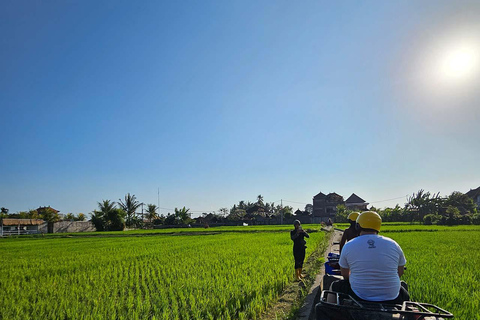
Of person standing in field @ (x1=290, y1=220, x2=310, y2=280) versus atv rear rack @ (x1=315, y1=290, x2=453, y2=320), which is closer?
atv rear rack @ (x1=315, y1=290, x2=453, y2=320)

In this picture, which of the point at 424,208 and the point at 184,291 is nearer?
the point at 184,291

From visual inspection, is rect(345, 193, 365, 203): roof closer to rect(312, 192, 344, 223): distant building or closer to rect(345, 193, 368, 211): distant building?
rect(345, 193, 368, 211): distant building

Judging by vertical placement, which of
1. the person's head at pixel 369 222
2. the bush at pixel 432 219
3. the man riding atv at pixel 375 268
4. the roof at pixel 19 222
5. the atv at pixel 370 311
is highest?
the person's head at pixel 369 222

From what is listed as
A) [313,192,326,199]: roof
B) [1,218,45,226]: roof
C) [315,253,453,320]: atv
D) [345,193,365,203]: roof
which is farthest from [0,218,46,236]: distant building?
[345,193,365,203]: roof

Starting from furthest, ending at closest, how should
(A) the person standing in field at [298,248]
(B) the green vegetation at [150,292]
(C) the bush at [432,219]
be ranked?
Result: (C) the bush at [432,219] < (A) the person standing in field at [298,248] < (B) the green vegetation at [150,292]

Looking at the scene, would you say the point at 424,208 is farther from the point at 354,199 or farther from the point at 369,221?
the point at 369,221

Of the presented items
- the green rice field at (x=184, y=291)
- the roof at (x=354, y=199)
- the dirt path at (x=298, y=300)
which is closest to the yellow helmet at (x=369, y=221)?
the green rice field at (x=184, y=291)

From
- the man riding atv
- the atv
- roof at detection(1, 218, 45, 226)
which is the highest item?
the man riding atv

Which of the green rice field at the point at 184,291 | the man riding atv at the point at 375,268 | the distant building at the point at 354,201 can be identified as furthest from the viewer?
the distant building at the point at 354,201

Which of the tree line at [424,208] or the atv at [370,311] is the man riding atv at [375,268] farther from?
the tree line at [424,208]

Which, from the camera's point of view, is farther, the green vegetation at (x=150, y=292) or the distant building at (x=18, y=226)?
the distant building at (x=18, y=226)

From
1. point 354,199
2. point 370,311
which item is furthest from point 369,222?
point 354,199

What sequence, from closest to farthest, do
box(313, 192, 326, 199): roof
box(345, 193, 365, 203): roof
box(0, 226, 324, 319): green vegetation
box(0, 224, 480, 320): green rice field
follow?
box(0, 224, 480, 320): green rice field, box(0, 226, 324, 319): green vegetation, box(313, 192, 326, 199): roof, box(345, 193, 365, 203): roof

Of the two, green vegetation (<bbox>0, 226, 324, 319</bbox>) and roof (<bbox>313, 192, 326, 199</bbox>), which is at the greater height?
roof (<bbox>313, 192, 326, 199</bbox>)
